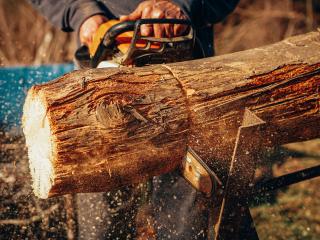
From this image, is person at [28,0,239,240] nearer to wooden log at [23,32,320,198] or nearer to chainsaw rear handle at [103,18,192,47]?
chainsaw rear handle at [103,18,192,47]

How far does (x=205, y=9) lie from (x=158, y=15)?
26.1 inches

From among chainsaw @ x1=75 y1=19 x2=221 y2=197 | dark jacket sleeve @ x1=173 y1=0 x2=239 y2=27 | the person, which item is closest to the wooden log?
chainsaw @ x1=75 y1=19 x2=221 y2=197

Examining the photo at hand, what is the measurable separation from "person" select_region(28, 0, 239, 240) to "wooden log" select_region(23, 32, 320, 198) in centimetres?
44

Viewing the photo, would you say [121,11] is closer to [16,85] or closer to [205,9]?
[205,9]

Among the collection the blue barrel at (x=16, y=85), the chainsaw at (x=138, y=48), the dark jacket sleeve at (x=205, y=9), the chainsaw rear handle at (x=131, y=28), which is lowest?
the blue barrel at (x=16, y=85)

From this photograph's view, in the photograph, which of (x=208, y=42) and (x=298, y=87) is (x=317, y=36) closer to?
(x=298, y=87)

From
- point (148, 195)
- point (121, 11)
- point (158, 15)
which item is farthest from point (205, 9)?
point (148, 195)

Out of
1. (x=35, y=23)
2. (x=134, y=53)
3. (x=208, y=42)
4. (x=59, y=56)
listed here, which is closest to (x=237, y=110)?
(x=134, y=53)

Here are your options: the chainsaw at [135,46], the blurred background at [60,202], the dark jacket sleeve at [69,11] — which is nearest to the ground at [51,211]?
the blurred background at [60,202]

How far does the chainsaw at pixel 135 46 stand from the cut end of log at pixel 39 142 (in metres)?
0.46

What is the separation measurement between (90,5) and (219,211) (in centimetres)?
153

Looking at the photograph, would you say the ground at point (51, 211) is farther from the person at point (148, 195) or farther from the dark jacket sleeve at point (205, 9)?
the dark jacket sleeve at point (205, 9)

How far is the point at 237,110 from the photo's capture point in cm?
159

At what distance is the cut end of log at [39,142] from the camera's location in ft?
4.52
